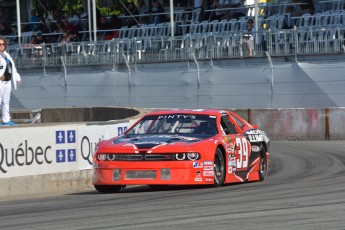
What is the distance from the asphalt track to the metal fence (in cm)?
1058

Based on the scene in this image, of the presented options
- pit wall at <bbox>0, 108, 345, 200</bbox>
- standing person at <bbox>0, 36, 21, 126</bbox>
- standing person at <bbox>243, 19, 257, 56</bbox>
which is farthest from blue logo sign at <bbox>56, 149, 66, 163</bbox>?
standing person at <bbox>243, 19, 257, 56</bbox>

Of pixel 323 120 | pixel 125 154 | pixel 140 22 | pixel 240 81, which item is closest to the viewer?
pixel 125 154

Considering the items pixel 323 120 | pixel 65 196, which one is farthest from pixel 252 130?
pixel 323 120

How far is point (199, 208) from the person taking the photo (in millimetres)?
11203

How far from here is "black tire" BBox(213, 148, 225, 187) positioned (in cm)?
1425

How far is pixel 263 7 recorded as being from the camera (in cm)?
3288

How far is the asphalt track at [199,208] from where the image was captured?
985 cm

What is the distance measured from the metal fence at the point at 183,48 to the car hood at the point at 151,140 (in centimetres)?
1175

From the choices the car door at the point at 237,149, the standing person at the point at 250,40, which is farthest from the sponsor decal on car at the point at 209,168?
the standing person at the point at 250,40

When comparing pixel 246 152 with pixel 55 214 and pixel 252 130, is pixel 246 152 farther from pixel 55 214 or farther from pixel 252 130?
pixel 55 214

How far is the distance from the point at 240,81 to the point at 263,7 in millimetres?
6004

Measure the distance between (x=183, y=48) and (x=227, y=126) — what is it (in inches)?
544

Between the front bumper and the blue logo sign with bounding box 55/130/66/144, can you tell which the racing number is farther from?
the blue logo sign with bounding box 55/130/66/144

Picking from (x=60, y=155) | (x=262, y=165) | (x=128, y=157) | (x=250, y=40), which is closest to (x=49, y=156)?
(x=60, y=155)
